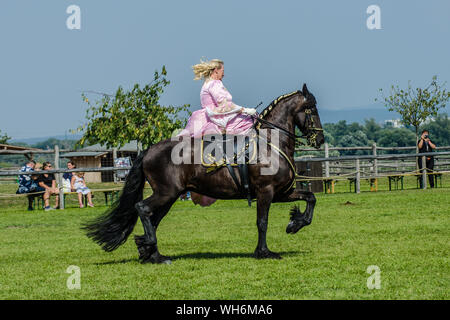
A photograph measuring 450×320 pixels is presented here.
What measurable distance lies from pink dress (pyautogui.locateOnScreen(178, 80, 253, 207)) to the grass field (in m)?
1.78

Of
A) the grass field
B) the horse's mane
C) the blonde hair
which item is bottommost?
the grass field

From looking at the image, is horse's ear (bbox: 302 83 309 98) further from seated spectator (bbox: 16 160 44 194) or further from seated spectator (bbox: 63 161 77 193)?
seated spectator (bbox: 16 160 44 194)

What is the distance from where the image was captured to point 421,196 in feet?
63.5

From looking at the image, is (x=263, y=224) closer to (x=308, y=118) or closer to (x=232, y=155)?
(x=232, y=155)

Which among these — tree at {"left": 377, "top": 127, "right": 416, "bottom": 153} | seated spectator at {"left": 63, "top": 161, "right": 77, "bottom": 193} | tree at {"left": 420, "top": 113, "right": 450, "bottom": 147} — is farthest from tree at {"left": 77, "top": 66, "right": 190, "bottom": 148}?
tree at {"left": 420, "top": 113, "right": 450, "bottom": 147}

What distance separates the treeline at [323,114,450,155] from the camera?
143025 mm

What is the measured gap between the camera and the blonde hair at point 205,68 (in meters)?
8.73

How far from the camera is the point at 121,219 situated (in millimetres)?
8812

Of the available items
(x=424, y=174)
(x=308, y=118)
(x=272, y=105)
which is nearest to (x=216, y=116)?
(x=272, y=105)

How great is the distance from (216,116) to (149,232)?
1817 mm

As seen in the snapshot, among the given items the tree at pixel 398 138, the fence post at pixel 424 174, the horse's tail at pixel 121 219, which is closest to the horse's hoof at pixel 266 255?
the horse's tail at pixel 121 219

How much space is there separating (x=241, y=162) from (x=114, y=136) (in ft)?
91.4
